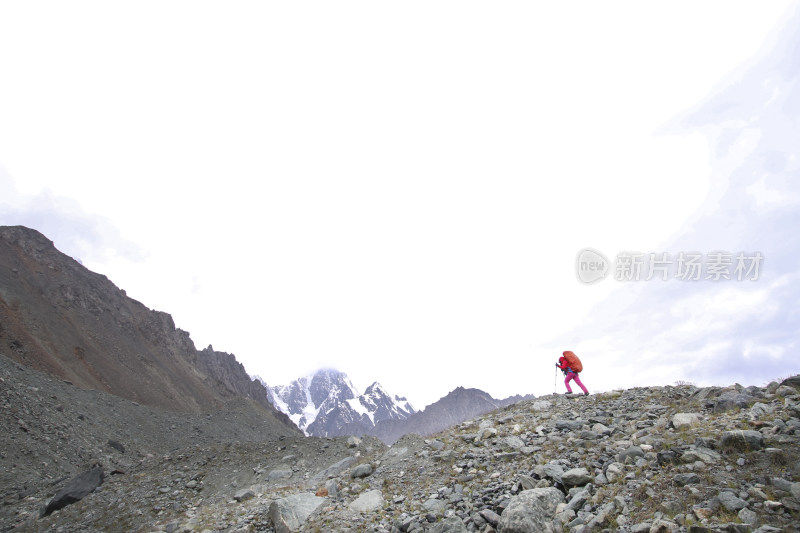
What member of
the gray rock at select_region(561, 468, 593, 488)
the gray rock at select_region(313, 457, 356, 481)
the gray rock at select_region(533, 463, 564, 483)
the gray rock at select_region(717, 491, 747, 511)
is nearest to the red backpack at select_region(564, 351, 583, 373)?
the gray rock at select_region(533, 463, 564, 483)

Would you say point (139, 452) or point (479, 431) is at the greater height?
point (479, 431)

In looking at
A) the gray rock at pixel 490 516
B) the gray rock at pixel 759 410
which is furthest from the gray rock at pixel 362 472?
the gray rock at pixel 759 410

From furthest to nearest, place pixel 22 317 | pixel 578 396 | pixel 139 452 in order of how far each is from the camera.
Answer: pixel 22 317 < pixel 139 452 < pixel 578 396

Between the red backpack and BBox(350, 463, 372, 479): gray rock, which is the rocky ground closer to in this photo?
BBox(350, 463, 372, 479): gray rock

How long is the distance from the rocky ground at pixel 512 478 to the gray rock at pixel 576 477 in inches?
1.2

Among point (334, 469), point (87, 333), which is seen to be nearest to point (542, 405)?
point (334, 469)

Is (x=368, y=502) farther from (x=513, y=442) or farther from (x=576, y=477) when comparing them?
(x=576, y=477)

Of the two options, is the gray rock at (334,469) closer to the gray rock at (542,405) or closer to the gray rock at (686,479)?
the gray rock at (542,405)

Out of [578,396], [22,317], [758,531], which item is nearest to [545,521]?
[758,531]

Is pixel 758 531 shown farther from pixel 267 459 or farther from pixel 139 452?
pixel 139 452

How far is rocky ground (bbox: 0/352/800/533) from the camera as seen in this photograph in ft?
23.6

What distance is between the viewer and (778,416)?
8.80 m

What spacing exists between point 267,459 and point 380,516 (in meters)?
11.8

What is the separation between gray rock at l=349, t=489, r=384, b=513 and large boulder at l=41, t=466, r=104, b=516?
1482cm
